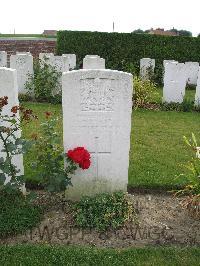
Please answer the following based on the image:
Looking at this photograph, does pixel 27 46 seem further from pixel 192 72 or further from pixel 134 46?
pixel 192 72

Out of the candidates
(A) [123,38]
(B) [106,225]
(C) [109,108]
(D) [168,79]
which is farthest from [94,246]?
(A) [123,38]

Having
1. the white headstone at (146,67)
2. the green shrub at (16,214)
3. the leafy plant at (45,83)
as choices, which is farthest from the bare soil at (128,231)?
the white headstone at (146,67)

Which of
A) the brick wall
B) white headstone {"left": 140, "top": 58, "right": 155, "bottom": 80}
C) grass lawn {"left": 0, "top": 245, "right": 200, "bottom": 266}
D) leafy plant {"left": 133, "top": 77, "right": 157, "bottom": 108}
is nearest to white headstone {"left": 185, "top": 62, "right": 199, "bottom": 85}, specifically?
white headstone {"left": 140, "top": 58, "right": 155, "bottom": 80}

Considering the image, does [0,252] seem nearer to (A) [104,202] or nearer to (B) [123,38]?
(A) [104,202]

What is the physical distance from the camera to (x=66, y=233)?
432 centimetres

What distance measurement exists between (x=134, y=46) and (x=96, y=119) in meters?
13.3

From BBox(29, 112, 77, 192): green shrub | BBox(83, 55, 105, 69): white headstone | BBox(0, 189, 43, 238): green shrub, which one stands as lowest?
BBox(0, 189, 43, 238): green shrub

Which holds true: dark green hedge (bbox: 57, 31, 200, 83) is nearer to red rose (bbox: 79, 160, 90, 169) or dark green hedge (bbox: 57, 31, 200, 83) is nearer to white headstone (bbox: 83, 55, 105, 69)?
white headstone (bbox: 83, 55, 105, 69)

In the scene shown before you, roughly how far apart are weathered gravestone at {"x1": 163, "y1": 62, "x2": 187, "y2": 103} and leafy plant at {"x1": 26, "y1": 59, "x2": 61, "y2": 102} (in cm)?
298

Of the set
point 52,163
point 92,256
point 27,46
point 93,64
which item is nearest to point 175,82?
point 93,64

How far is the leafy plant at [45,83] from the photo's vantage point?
1060 cm

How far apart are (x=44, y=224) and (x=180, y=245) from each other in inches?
59.9

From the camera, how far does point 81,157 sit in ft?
14.7

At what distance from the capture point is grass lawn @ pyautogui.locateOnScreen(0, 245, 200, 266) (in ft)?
12.5
